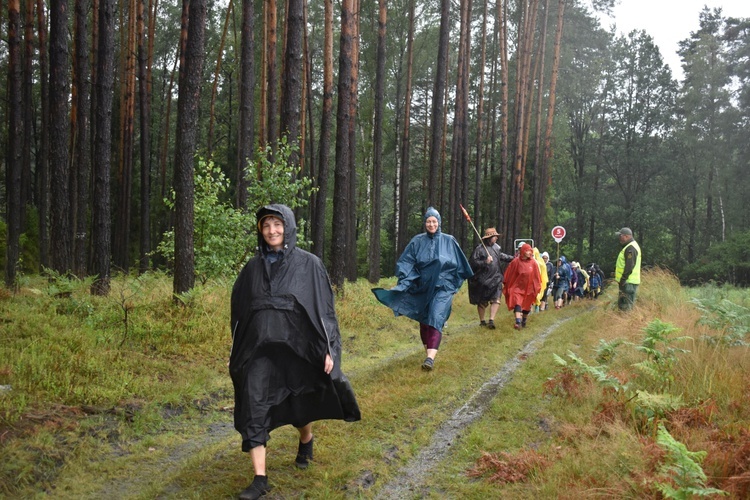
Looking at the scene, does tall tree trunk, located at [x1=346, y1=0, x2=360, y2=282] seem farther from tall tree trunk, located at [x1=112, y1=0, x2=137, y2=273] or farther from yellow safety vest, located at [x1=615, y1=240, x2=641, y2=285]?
tall tree trunk, located at [x1=112, y1=0, x2=137, y2=273]

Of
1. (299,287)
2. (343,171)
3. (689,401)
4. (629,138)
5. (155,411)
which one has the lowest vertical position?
(155,411)

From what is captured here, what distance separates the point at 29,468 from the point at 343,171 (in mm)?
10297

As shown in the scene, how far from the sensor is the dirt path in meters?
4.21

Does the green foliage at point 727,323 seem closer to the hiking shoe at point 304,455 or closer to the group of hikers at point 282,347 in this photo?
the group of hikers at point 282,347

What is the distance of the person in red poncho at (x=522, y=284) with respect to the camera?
13047 millimetres

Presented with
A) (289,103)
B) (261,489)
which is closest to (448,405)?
(261,489)

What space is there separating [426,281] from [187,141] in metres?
4.32

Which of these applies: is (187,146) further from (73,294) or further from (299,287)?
(299,287)

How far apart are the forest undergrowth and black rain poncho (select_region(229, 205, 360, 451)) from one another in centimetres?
51

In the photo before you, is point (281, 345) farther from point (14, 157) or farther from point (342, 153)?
point (14, 157)

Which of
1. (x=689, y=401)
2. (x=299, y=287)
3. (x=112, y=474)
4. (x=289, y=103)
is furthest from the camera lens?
(x=289, y=103)

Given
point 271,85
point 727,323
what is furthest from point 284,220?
point 271,85

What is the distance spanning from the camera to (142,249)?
71.1 ft

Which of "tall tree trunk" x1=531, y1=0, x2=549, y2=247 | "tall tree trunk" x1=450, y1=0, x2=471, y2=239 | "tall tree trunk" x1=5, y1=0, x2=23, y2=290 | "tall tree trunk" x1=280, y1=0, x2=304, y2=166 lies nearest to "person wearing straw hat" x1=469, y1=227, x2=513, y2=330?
"tall tree trunk" x1=280, y1=0, x2=304, y2=166
